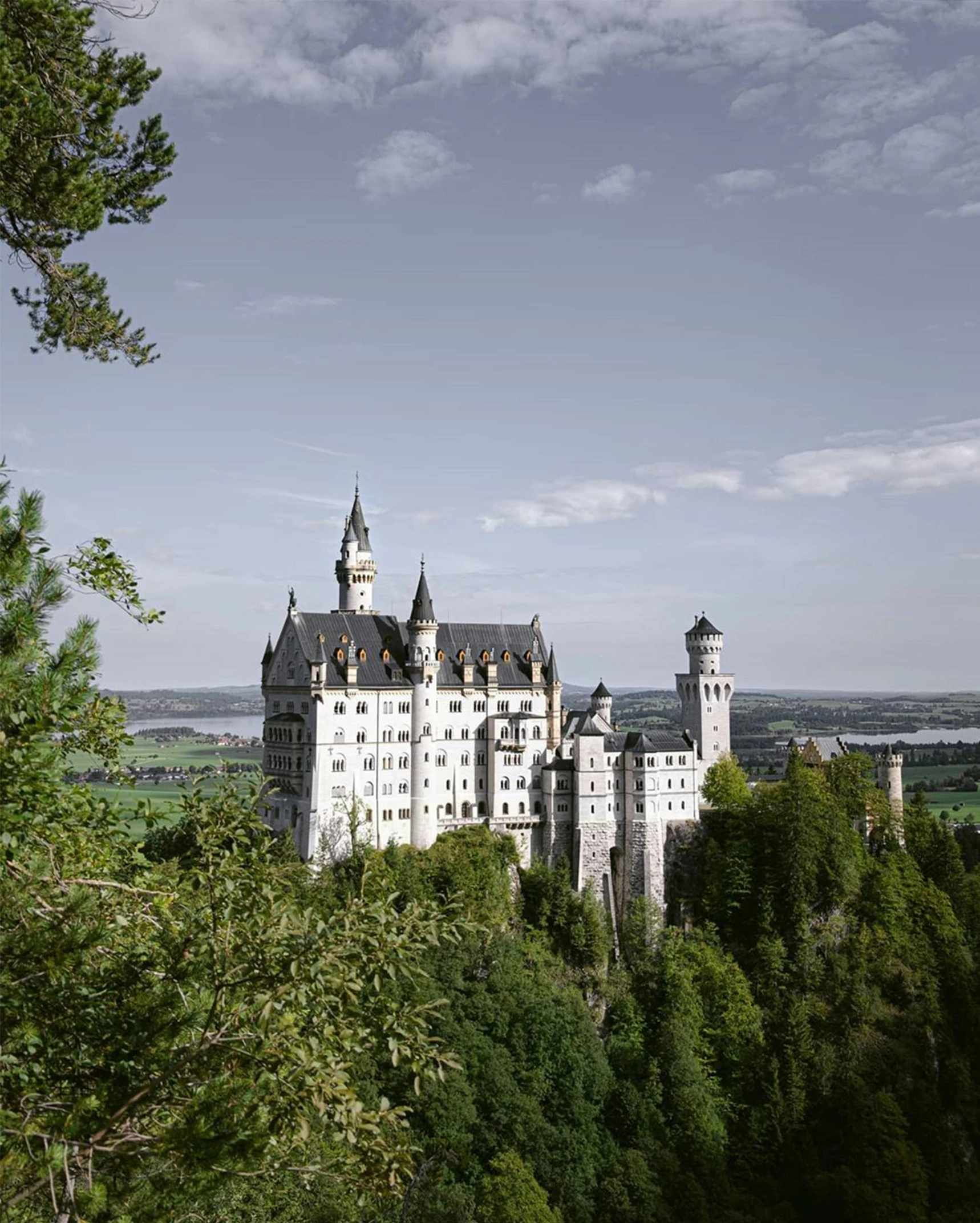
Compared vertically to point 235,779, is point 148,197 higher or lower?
higher

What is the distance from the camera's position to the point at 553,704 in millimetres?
69000

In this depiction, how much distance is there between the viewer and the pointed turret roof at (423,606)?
207 feet

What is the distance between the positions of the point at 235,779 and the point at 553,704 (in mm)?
56718

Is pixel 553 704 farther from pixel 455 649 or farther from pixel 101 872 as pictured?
pixel 101 872

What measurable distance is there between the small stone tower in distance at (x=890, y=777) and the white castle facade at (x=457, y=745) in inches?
512

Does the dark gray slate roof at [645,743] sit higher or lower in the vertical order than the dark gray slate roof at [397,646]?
lower

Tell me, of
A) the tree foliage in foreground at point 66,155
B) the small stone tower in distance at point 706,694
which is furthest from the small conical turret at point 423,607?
the tree foliage in foreground at point 66,155

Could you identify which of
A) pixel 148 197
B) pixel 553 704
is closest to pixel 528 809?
pixel 553 704

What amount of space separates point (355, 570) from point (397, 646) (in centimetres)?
752

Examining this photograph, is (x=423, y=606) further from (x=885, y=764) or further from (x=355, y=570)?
(x=885, y=764)

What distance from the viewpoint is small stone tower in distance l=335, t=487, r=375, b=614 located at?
69.0 meters

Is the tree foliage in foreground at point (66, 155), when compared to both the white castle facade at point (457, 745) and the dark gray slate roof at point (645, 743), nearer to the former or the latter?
the white castle facade at point (457, 745)

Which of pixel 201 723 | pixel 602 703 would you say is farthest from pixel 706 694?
pixel 201 723

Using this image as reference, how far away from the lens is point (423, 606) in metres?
63.3
